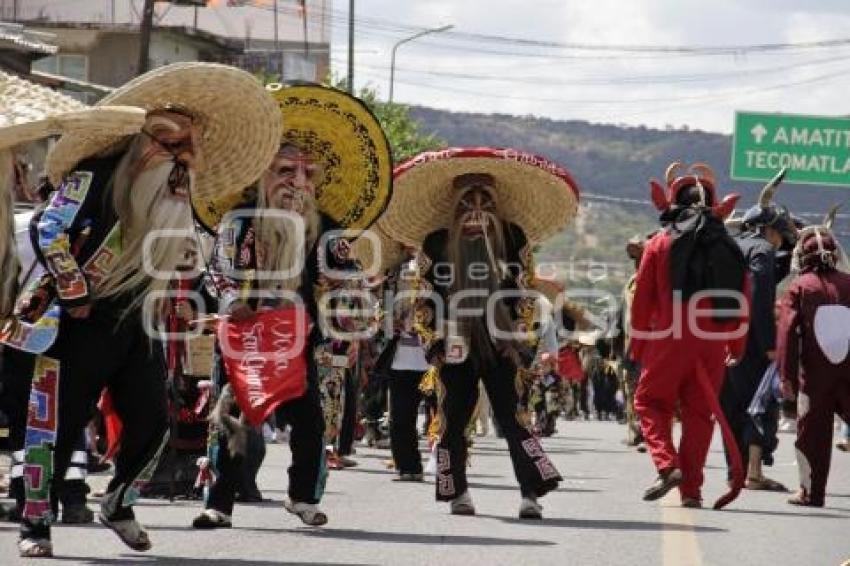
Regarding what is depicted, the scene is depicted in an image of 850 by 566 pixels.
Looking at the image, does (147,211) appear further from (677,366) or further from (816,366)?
(816,366)

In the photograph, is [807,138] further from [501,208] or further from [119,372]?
[119,372]

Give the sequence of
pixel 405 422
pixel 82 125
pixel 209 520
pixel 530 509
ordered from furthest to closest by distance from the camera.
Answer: pixel 405 422
pixel 530 509
pixel 209 520
pixel 82 125

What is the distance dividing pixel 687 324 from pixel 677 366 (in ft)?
0.93

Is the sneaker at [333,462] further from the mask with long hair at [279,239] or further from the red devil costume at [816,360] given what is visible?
the mask with long hair at [279,239]

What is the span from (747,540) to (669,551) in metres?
1.01

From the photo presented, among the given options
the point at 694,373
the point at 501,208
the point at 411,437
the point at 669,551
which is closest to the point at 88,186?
the point at 669,551

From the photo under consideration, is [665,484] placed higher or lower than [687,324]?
lower

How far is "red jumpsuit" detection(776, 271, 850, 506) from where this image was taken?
1510 cm

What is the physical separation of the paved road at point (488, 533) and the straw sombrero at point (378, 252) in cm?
166

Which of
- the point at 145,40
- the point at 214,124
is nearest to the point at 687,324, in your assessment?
the point at 214,124

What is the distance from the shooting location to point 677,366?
569 inches

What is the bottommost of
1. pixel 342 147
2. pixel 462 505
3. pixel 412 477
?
pixel 412 477

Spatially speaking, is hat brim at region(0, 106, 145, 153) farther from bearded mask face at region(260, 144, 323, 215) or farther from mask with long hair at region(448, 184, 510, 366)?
mask with long hair at region(448, 184, 510, 366)

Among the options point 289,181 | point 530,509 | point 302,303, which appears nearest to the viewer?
point 302,303
